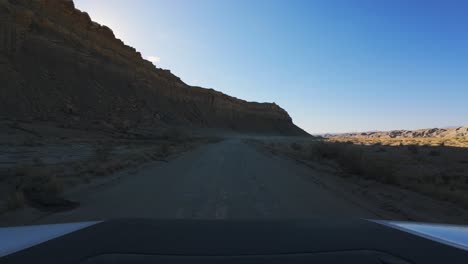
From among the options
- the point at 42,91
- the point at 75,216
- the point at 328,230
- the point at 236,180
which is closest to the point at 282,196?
the point at 236,180

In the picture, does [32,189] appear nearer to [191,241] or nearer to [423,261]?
[191,241]

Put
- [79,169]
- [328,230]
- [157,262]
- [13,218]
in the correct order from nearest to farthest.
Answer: [157,262], [328,230], [13,218], [79,169]

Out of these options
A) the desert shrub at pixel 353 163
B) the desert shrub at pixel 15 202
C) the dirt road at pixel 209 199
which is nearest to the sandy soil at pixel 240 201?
the dirt road at pixel 209 199

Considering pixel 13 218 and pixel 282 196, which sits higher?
pixel 282 196

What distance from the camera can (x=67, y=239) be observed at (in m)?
2.42

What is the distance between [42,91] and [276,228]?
51.0 metres

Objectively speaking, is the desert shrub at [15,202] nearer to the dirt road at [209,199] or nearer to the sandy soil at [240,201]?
the sandy soil at [240,201]

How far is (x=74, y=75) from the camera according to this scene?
2122 inches

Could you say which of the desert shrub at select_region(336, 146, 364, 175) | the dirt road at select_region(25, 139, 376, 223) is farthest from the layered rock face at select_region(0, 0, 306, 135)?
the desert shrub at select_region(336, 146, 364, 175)

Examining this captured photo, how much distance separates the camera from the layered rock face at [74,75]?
43.8 m

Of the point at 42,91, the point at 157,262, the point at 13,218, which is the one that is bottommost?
the point at 13,218

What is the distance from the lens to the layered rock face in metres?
43.8

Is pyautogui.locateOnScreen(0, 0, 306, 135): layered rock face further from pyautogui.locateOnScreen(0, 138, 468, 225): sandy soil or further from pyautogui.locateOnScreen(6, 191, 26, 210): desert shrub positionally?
pyautogui.locateOnScreen(6, 191, 26, 210): desert shrub

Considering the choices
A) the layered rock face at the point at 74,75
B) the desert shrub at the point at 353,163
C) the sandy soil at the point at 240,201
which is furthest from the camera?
the layered rock face at the point at 74,75
